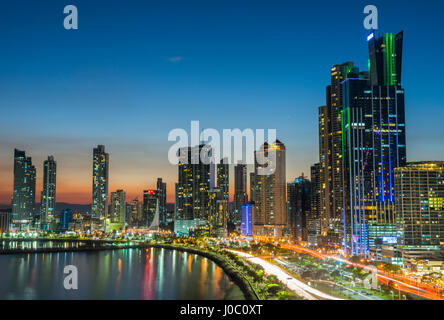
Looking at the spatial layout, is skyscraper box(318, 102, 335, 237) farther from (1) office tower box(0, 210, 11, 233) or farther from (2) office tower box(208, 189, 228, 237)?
(1) office tower box(0, 210, 11, 233)

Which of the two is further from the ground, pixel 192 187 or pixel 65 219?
pixel 192 187

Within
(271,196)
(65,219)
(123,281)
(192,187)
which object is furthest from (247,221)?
(123,281)

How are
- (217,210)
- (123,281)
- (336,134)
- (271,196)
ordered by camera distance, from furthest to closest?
(217,210), (271,196), (336,134), (123,281)

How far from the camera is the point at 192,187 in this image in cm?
5025

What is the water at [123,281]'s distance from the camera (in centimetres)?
1203

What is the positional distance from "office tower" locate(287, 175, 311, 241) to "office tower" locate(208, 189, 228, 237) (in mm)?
8374

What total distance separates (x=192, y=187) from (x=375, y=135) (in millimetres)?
27139

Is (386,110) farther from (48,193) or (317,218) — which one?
(48,193)

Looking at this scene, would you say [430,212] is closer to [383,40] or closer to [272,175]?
[383,40]

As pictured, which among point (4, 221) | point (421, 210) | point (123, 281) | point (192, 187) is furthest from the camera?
point (4, 221)

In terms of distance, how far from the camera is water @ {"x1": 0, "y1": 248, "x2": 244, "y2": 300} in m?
12.0

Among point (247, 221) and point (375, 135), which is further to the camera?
point (247, 221)

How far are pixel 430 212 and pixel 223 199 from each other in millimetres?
33770

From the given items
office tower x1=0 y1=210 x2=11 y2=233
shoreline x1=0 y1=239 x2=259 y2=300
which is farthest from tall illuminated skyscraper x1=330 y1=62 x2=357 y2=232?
office tower x1=0 y1=210 x2=11 y2=233
